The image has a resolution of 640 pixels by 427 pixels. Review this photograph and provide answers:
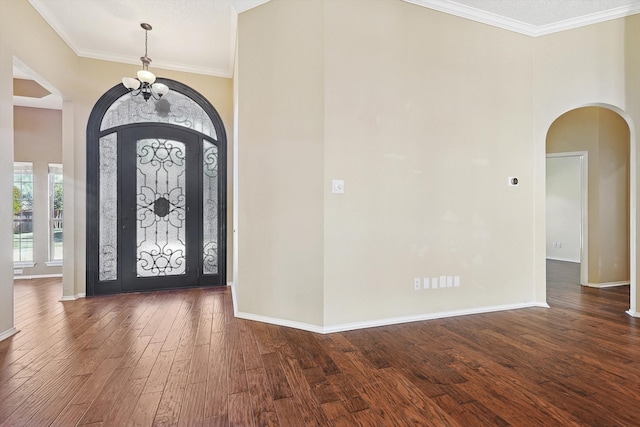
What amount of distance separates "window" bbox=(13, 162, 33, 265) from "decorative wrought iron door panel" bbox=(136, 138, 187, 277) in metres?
2.82

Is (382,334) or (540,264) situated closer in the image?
(382,334)

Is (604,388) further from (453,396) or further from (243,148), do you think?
(243,148)

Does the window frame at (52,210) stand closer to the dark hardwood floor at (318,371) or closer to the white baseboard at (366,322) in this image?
the dark hardwood floor at (318,371)

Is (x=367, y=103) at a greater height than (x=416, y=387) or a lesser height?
greater

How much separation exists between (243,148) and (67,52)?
2.88 m

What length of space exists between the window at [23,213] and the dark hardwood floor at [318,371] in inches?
117

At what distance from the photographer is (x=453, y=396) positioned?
6.29 ft

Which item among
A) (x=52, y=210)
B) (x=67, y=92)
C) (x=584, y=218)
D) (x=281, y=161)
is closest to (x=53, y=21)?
(x=67, y=92)

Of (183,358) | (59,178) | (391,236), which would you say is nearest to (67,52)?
(59,178)

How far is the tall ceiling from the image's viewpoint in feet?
10.9

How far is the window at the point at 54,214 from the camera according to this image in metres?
5.70

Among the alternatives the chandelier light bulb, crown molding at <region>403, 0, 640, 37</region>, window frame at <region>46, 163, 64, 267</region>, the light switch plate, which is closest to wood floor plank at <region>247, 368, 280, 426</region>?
the light switch plate

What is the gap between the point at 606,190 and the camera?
484cm

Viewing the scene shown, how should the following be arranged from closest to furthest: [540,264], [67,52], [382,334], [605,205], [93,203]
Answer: [382,334] → [540,264] → [67,52] → [93,203] → [605,205]
